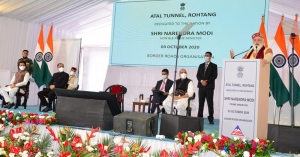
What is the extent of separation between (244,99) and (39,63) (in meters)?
6.77

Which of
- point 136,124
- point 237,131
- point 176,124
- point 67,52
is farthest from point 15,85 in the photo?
point 237,131

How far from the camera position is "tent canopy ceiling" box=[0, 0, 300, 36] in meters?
8.09

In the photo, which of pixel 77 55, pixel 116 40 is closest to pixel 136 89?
pixel 77 55

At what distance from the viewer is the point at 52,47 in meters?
8.97

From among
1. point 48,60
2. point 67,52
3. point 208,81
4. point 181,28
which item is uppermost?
point 181,28

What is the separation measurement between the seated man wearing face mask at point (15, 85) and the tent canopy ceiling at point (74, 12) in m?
1.91

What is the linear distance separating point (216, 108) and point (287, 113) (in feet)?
9.54

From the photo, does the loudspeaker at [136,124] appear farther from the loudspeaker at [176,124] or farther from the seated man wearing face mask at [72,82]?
the seated man wearing face mask at [72,82]

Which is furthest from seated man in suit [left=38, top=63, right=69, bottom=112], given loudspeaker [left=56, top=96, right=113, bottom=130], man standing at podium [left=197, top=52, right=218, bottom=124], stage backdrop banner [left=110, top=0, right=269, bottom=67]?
loudspeaker [left=56, top=96, right=113, bottom=130]

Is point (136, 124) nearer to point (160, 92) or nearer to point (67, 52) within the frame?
point (160, 92)

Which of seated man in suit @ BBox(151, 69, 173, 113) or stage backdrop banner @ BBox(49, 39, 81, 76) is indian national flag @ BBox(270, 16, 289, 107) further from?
stage backdrop banner @ BBox(49, 39, 81, 76)

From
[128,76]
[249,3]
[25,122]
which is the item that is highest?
[249,3]

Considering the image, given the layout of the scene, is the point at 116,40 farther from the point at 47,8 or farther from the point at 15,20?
the point at 15,20

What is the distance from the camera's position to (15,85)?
6.92m
